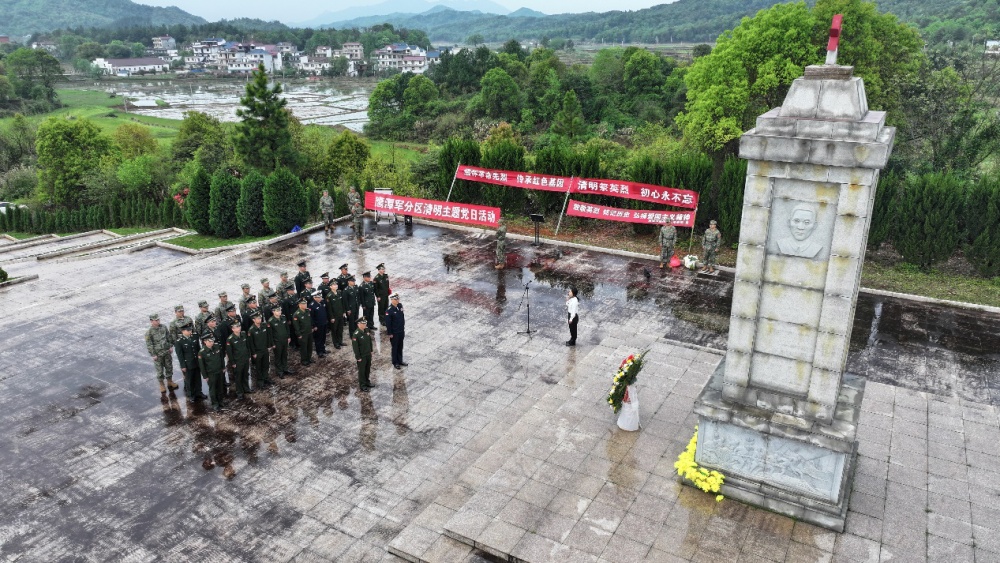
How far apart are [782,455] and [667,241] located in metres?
8.76

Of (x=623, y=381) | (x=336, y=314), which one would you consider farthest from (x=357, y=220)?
(x=623, y=381)

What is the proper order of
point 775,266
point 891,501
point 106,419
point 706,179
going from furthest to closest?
point 706,179, point 106,419, point 891,501, point 775,266

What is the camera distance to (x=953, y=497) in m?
7.03

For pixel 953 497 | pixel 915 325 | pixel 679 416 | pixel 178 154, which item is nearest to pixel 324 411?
pixel 679 416

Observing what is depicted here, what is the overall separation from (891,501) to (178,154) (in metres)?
32.4

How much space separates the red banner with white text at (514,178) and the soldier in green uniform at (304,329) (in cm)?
909

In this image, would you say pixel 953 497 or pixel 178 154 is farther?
pixel 178 154

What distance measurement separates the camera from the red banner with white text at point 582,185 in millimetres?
16719

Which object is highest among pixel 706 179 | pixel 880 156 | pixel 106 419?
pixel 880 156

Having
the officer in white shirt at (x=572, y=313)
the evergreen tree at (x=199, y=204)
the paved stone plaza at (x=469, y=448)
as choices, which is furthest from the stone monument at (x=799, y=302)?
the evergreen tree at (x=199, y=204)

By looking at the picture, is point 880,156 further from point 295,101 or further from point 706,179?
point 295,101

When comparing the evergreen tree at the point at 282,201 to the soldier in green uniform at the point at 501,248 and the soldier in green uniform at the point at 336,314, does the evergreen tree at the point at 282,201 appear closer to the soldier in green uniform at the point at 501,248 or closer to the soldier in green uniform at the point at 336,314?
the soldier in green uniform at the point at 501,248

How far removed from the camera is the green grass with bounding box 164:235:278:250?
732 inches

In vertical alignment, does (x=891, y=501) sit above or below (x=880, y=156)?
below
